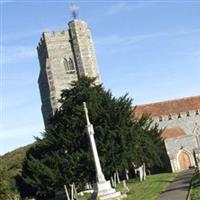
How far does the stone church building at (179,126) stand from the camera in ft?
189

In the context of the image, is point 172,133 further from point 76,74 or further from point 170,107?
point 76,74

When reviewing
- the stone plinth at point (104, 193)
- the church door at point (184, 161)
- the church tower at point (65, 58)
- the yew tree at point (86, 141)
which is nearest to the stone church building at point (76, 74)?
the church tower at point (65, 58)

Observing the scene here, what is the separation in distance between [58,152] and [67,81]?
28945mm

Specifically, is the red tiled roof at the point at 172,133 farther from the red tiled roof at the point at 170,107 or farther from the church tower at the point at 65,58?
the church tower at the point at 65,58

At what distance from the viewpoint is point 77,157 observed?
39.8 metres

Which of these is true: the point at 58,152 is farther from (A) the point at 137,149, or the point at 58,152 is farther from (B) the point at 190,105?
(B) the point at 190,105

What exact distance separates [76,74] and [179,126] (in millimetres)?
16048

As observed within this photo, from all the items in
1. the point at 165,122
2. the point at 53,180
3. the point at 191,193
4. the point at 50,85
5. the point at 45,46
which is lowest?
the point at 191,193

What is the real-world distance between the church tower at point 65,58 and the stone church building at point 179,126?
9.70m

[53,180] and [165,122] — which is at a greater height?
[165,122]

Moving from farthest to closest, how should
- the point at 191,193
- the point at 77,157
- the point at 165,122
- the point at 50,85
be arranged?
1. the point at 50,85
2. the point at 165,122
3. the point at 77,157
4. the point at 191,193

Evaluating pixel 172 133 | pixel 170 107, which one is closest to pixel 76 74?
pixel 170 107

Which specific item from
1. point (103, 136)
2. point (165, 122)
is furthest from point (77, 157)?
point (165, 122)

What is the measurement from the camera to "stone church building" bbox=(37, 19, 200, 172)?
63.8 meters
